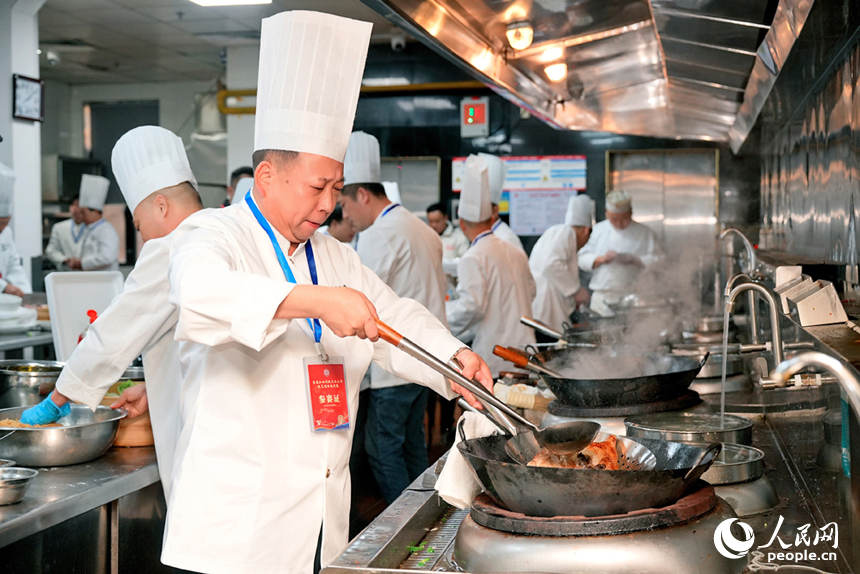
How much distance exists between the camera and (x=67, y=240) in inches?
352

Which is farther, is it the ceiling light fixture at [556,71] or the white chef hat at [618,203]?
the white chef hat at [618,203]

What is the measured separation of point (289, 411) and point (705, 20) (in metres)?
1.68

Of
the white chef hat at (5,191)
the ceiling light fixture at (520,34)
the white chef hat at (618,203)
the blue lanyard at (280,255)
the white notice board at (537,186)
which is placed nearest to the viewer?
the blue lanyard at (280,255)

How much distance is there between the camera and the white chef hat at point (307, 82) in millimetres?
1732

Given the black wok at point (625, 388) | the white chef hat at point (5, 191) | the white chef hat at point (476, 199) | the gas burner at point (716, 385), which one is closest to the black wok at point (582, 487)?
the black wok at point (625, 388)

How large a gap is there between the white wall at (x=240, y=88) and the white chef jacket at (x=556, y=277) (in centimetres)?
394

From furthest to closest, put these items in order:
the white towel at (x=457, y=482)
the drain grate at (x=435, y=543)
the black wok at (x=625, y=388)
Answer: the black wok at (x=625, y=388)
the white towel at (x=457, y=482)
the drain grate at (x=435, y=543)

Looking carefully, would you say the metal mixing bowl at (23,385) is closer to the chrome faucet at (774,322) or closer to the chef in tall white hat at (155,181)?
the chef in tall white hat at (155,181)

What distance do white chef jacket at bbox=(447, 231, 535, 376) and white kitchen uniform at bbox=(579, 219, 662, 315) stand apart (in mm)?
1517

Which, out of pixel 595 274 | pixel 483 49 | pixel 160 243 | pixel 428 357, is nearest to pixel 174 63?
pixel 595 274

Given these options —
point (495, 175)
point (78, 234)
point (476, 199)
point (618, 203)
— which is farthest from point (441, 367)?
point (78, 234)

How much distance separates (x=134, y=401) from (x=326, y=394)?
0.84 meters

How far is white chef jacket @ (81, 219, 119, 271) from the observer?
8344mm

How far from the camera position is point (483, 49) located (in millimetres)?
2840
